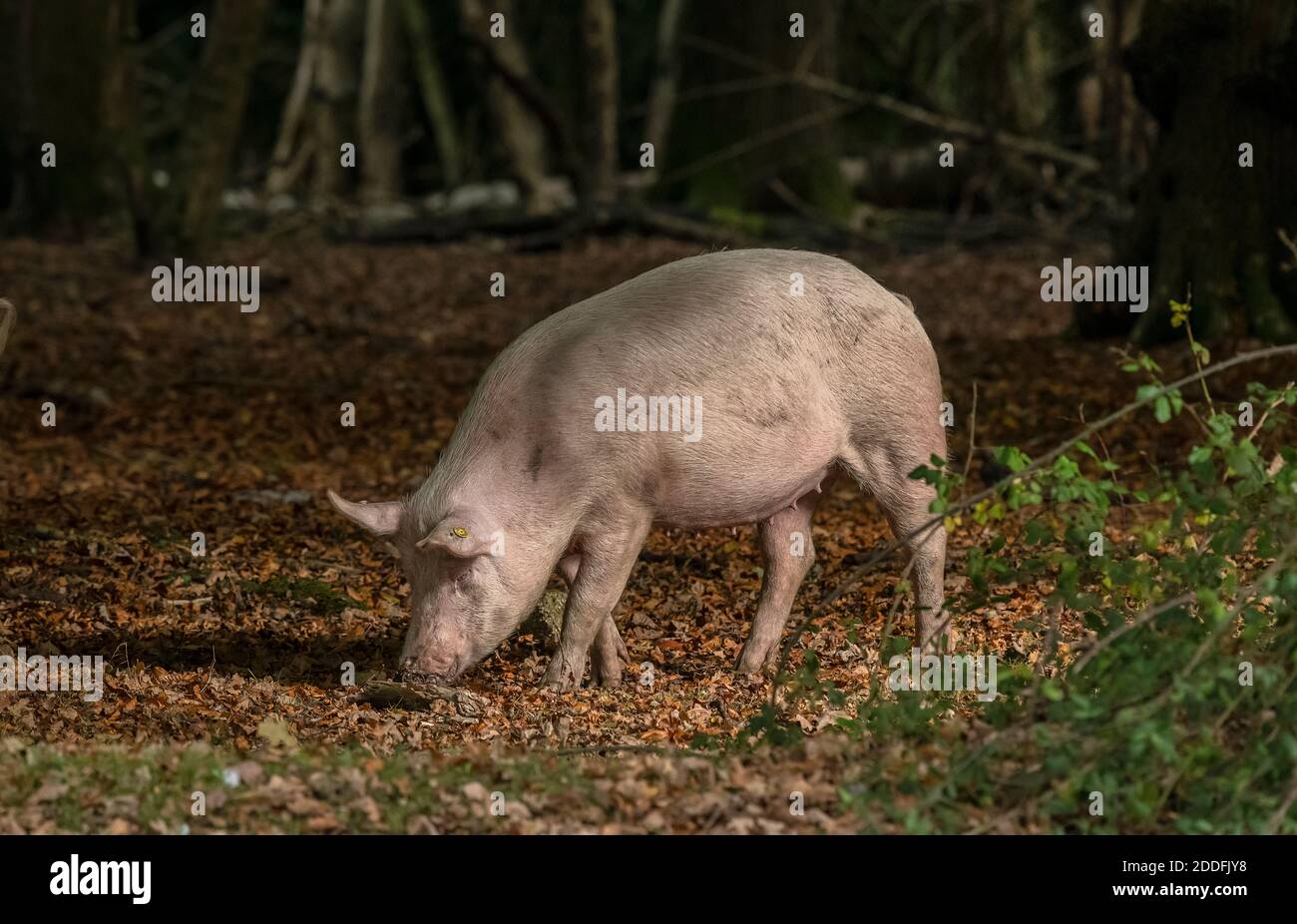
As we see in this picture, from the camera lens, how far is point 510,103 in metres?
23.2

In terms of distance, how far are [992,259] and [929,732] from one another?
12.7m

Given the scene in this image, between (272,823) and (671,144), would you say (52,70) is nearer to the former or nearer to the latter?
(671,144)

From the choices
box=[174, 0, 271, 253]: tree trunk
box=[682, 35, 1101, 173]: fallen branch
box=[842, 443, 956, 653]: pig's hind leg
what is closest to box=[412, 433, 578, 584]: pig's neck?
box=[842, 443, 956, 653]: pig's hind leg

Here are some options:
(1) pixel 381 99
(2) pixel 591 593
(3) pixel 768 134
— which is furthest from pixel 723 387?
(1) pixel 381 99

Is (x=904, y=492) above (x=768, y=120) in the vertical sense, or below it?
below

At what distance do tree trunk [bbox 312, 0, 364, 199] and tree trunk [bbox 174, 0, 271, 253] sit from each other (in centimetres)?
851

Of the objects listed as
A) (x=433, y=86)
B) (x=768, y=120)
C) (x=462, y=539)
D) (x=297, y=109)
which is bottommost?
(x=462, y=539)

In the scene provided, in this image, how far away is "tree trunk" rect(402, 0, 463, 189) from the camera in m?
29.0

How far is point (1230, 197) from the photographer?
11.2m

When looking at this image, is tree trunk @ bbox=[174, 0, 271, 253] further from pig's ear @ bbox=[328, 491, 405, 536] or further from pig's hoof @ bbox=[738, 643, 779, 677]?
pig's hoof @ bbox=[738, 643, 779, 677]

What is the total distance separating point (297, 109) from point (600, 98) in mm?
7125

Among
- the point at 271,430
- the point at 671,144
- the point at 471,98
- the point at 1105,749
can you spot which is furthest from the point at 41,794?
the point at 471,98

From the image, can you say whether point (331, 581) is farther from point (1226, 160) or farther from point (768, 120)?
point (768, 120)

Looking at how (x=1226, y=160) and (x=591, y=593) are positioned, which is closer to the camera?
(x=591, y=593)
